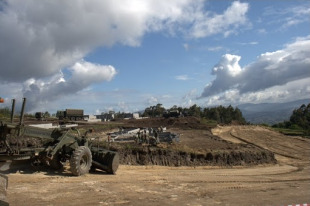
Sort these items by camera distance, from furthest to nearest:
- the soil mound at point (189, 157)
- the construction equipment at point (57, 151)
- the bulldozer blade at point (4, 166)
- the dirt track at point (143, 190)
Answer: the soil mound at point (189, 157)
the bulldozer blade at point (4, 166)
the construction equipment at point (57, 151)
the dirt track at point (143, 190)

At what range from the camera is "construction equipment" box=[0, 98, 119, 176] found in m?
10.1

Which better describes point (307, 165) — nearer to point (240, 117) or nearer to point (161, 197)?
point (161, 197)

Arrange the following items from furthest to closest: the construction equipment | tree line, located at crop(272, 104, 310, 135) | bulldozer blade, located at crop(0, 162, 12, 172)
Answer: tree line, located at crop(272, 104, 310, 135) → bulldozer blade, located at crop(0, 162, 12, 172) → the construction equipment

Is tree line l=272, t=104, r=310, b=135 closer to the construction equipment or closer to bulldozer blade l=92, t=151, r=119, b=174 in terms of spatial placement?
bulldozer blade l=92, t=151, r=119, b=174

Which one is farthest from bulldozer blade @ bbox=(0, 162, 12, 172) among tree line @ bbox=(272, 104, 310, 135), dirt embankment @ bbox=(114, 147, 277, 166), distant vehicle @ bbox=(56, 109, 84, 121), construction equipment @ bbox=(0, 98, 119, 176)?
tree line @ bbox=(272, 104, 310, 135)

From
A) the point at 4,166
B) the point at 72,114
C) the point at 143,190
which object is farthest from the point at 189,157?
the point at 72,114

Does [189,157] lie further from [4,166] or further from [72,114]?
[72,114]

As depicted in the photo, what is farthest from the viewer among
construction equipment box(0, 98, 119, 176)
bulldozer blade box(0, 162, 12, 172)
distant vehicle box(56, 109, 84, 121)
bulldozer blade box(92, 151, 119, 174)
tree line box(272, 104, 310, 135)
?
tree line box(272, 104, 310, 135)

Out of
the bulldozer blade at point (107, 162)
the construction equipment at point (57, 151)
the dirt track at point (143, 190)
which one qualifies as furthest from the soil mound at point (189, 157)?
the dirt track at point (143, 190)

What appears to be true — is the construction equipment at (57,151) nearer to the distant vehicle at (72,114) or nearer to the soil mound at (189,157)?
the soil mound at (189,157)

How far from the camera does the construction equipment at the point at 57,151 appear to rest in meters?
10.1

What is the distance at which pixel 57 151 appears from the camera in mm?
11414

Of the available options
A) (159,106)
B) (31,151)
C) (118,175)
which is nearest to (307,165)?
(118,175)

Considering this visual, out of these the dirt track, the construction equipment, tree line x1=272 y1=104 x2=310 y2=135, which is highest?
tree line x1=272 y1=104 x2=310 y2=135
